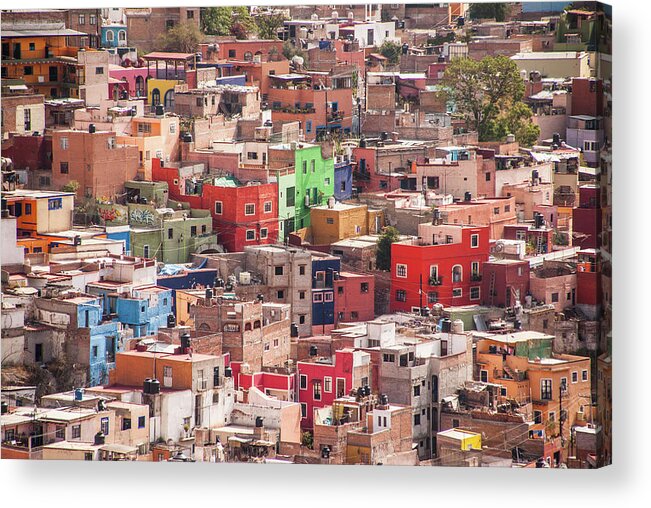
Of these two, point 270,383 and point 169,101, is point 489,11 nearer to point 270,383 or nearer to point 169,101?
point 270,383

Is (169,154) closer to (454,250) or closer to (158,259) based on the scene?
(158,259)

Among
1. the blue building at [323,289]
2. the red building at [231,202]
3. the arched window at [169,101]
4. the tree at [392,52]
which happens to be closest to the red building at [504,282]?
the blue building at [323,289]

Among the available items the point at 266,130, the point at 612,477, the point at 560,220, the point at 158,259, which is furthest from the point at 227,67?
the point at 612,477

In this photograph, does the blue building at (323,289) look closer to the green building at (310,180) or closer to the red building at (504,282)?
the green building at (310,180)

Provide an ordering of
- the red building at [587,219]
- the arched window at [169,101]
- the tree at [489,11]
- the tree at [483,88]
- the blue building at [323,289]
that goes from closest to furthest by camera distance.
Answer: the red building at [587,219]
the tree at [489,11]
the blue building at [323,289]
the tree at [483,88]
the arched window at [169,101]

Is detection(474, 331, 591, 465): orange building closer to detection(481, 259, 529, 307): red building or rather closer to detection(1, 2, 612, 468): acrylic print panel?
detection(1, 2, 612, 468): acrylic print panel

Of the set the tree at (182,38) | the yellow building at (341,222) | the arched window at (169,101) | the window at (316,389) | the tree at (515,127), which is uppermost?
the tree at (182,38)

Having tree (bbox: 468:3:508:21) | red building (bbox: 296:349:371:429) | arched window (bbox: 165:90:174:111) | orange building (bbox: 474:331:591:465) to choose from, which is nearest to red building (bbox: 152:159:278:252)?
arched window (bbox: 165:90:174:111)
